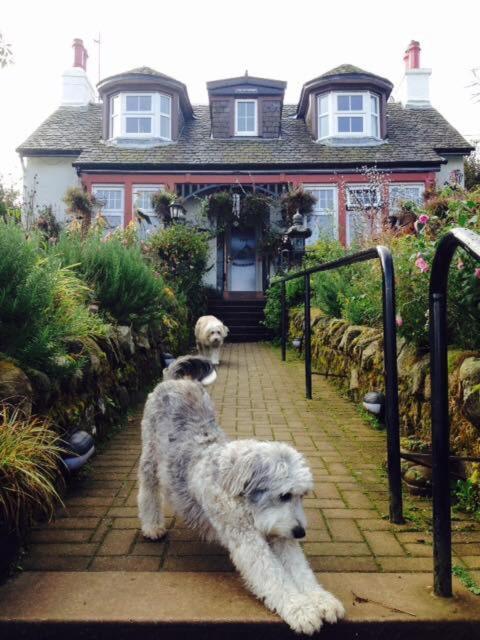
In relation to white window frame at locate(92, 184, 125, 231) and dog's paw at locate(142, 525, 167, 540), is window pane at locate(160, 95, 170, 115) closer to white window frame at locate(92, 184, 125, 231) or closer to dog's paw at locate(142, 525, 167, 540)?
white window frame at locate(92, 184, 125, 231)

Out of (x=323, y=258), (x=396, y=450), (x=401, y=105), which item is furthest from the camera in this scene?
(x=401, y=105)

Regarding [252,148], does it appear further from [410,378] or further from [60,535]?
[60,535]

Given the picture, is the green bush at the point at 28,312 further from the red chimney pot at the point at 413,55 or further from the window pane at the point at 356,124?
the red chimney pot at the point at 413,55

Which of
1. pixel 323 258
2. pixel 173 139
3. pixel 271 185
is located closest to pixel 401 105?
pixel 271 185

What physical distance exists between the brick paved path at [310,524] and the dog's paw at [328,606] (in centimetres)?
35

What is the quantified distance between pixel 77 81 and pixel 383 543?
22199 millimetres

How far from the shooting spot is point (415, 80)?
19.6 metres

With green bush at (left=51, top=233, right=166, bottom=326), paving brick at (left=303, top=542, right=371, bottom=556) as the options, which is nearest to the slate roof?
green bush at (left=51, top=233, right=166, bottom=326)

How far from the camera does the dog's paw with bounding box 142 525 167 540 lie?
237cm

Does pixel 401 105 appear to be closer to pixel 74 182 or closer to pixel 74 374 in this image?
pixel 74 182

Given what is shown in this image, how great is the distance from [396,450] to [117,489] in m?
1.74

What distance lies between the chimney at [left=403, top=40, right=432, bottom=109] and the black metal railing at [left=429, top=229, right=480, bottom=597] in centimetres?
2041

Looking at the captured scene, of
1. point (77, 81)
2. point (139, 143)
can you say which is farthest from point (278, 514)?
point (77, 81)

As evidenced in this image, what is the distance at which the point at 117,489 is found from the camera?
3002 mm
